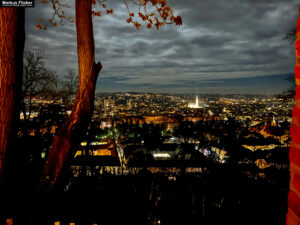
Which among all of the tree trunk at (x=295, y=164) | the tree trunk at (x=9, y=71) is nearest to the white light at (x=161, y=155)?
the tree trunk at (x=9, y=71)

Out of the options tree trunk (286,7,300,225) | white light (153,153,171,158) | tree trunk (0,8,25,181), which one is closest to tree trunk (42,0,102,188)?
tree trunk (0,8,25,181)

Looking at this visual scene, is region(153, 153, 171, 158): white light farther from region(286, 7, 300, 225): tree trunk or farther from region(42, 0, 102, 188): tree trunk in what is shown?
region(286, 7, 300, 225): tree trunk

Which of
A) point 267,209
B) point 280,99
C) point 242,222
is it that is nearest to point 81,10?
point 242,222

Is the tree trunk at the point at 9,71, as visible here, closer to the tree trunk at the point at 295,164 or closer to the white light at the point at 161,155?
the tree trunk at the point at 295,164

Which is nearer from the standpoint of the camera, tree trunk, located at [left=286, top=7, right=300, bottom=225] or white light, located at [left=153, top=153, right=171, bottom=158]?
tree trunk, located at [left=286, top=7, right=300, bottom=225]

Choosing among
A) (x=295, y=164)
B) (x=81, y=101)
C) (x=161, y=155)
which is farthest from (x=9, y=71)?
(x=161, y=155)

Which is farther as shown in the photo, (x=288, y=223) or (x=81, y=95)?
(x=81, y=95)

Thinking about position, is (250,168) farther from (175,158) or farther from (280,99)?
(280,99)
